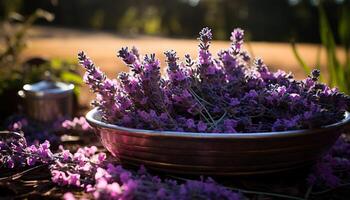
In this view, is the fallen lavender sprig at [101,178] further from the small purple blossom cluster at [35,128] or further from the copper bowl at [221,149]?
the small purple blossom cluster at [35,128]

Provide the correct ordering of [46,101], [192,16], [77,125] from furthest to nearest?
[192,16] < [46,101] < [77,125]

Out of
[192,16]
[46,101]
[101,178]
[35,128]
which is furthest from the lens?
[192,16]

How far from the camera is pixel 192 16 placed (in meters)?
19.0

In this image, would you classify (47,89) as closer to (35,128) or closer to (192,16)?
(35,128)

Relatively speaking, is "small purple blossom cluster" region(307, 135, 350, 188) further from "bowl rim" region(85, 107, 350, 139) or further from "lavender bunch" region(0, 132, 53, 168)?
"lavender bunch" region(0, 132, 53, 168)

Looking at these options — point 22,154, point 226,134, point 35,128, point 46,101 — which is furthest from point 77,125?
point 226,134

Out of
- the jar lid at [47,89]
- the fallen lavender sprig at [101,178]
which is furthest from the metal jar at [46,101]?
the fallen lavender sprig at [101,178]

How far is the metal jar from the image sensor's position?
Answer: 3.02 m

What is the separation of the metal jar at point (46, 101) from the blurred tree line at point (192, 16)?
13.8 metres

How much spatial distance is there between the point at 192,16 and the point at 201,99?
1728 centimetres

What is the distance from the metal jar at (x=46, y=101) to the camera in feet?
9.92

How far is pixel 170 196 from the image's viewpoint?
1.53 metres

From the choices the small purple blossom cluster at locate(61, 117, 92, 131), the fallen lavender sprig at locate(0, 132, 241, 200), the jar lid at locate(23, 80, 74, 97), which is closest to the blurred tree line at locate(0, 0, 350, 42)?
the jar lid at locate(23, 80, 74, 97)

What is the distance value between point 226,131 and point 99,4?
1869 cm
